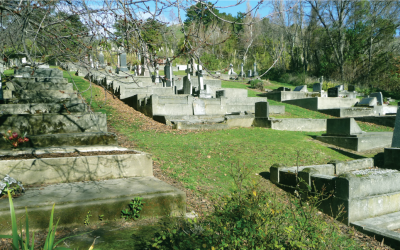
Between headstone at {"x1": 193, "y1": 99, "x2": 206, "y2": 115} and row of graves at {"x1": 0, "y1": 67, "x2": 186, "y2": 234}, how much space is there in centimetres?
831

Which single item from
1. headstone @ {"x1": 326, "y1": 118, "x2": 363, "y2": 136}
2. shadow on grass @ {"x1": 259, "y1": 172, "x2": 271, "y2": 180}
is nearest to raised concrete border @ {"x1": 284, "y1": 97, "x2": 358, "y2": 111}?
headstone @ {"x1": 326, "y1": 118, "x2": 363, "y2": 136}

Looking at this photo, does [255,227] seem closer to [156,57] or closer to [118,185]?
[156,57]

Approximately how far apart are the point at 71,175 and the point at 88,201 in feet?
3.71

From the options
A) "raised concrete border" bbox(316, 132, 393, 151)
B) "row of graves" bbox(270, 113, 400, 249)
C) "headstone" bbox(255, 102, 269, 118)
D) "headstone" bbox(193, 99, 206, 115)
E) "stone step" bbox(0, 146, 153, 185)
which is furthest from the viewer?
"headstone" bbox(193, 99, 206, 115)

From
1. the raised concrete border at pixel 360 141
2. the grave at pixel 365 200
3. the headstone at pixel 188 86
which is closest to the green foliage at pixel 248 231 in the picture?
the grave at pixel 365 200

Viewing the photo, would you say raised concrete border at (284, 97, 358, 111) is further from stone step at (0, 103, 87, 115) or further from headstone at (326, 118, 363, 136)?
stone step at (0, 103, 87, 115)

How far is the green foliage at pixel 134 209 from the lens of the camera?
3.94 meters

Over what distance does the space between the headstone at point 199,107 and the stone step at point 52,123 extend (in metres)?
7.99

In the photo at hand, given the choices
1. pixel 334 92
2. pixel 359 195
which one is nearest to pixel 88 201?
pixel 359 195

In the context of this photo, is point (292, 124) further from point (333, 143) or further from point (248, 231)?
point (248, 231)

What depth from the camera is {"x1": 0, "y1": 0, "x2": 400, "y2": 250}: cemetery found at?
289cm

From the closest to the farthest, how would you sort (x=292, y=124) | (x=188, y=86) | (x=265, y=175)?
(x=265, y=175) → (x=292, y=124) → (x=188, y=86)

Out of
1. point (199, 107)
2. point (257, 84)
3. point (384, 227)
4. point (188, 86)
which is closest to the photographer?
point (384, 227)

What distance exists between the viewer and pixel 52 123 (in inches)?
263
